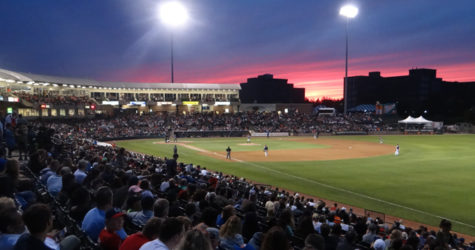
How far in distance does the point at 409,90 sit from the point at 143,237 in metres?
155

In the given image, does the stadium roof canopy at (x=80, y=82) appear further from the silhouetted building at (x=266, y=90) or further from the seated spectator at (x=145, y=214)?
the silhouetted building at (x=266, y=90)

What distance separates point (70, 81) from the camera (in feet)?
224

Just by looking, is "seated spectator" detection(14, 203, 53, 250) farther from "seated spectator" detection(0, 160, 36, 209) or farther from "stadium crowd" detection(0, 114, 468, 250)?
"seated spectator" detection(0, 160, 36, 209)

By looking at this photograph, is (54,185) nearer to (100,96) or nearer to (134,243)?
(134,243)

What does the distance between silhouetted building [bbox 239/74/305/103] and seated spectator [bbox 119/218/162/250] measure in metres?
152

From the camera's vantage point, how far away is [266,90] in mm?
160875

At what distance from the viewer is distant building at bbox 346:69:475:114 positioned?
12638cm

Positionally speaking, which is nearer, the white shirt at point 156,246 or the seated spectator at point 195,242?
the seated spectator at point 195,242

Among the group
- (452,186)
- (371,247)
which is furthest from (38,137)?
(452,186)

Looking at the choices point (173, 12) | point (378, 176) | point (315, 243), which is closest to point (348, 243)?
point (315, 243)

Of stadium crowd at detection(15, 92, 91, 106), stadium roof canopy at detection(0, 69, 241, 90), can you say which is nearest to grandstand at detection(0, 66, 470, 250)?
stadium crowd at detection(15, 92, 91, 106)

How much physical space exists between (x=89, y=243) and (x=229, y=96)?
85730mm

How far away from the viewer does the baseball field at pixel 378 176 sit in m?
16.5

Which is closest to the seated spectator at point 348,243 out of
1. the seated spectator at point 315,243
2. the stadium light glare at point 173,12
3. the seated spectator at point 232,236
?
the seated spectator at point 315,243
